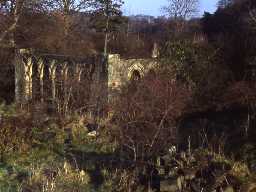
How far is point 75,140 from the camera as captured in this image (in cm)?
1408

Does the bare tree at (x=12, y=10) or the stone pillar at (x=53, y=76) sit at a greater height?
the bare tree at (x=12, y=10)

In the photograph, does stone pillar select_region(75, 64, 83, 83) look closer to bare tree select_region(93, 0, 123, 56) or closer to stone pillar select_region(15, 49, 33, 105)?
stone pillar select_region(15, 49, 33, 105)

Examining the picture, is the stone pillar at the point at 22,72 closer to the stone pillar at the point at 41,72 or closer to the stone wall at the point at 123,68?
the stone pillar at the point at 41,72

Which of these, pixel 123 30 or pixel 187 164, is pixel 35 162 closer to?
pixel 187 164

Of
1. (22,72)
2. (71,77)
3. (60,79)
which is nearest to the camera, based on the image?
(71,77)

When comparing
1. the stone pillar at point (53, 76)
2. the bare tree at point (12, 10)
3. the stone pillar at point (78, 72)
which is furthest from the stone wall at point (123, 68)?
the bare tree at point (12, 10)

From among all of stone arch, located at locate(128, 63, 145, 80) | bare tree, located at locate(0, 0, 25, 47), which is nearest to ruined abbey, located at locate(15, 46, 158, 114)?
stone arch, located at locate(128, 63, 145, 80)

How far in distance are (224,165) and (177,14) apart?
123 ft

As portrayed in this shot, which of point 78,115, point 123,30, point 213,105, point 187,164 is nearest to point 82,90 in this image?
point 78,115

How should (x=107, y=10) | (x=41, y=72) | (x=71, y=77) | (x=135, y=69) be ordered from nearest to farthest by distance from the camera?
(x=71, y=77)
(x=135, y=69)
(x=41, y=72)
(x=107, y=10)

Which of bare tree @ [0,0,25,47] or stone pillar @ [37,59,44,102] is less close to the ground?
bare tree @ [0,0,25,47]

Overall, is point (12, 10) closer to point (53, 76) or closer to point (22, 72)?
point (53, 76)

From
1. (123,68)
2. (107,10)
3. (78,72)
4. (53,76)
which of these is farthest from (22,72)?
(107,10)

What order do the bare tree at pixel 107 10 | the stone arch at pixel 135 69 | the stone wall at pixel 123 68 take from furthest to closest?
the bare tree at pixel 107 10 → the stone arch at pixel 135 69 → the stone wall at pixel 123 68
